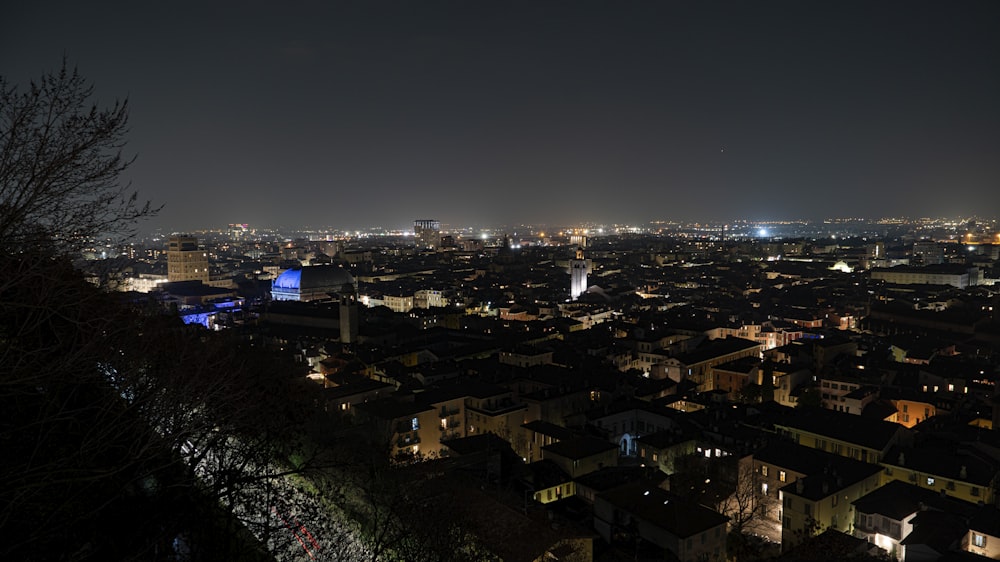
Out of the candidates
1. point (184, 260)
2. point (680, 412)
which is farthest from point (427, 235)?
point (680, 412)

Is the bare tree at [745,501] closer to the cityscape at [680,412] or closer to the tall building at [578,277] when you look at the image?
the cityscape at [680,412]

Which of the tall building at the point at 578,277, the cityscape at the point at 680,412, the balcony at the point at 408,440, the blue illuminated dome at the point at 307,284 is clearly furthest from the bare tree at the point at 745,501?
the blue illuminated dome at the point at 307,284

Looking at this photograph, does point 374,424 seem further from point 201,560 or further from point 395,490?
point 201,560

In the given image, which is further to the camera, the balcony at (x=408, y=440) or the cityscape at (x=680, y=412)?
the balcony at (x=408, y=440)

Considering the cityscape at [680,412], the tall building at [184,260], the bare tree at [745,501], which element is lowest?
the bare tree at [745,501]

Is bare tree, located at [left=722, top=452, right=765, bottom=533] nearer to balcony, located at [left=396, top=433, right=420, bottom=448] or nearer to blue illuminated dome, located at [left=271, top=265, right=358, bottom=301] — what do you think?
balcony, located at [left=396, top=433, right=420, bottom=448]
